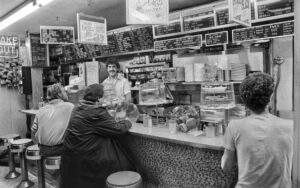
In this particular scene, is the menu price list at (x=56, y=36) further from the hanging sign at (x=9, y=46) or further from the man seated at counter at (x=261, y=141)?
the man seated at counter at (x=261, y=141)

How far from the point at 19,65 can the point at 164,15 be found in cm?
533

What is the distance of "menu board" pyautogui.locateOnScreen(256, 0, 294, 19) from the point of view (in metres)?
3.46

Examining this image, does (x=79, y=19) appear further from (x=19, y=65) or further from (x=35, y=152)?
(x=19, y=65)

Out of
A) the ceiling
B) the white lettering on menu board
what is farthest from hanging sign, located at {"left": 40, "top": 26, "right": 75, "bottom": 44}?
the white lettering on menu board

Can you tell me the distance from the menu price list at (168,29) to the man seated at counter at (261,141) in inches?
122

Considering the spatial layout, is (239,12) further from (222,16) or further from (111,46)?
(111,46)

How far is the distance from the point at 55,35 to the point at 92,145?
3.39 metres

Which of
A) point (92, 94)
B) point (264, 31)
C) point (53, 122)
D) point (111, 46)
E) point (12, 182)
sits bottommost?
point (12, 182)

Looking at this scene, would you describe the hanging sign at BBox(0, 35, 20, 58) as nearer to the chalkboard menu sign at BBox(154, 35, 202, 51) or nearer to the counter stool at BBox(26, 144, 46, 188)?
the counter stool at BBox(26, 144, 46, 188)

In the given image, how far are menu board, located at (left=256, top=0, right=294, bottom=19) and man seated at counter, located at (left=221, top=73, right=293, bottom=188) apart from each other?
226cm

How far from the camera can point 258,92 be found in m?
1.69

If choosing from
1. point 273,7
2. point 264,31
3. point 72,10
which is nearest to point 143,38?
point 72,10

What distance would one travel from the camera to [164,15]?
3.40m

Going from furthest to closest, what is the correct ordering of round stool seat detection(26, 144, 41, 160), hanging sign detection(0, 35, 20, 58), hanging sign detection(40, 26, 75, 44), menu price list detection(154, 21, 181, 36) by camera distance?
hanging sign detection(0, 35, 20, 58)
hanging sign detection(40, 26, 75, 44)
menu price list detection(154, 21, 181, 36)
round stool seat detection(26, 144, 41, 160)
